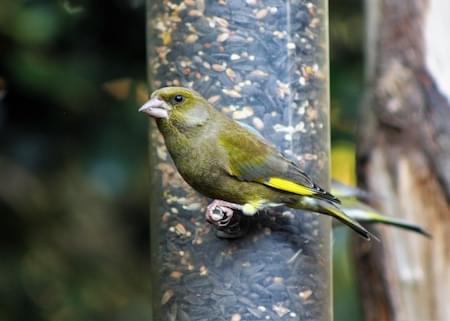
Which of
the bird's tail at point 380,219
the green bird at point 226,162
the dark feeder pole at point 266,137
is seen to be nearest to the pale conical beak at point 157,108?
the green bird at point 226,162

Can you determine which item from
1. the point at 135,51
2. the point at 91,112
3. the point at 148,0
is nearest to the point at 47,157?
the point at 91,112

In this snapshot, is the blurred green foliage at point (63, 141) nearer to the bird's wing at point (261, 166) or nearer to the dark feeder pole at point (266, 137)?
the dark feeder pole at point (266, 137)

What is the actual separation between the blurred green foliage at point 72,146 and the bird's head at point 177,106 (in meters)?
1.96

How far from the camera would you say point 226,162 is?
4715 mm

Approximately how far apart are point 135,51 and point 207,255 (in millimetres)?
1957

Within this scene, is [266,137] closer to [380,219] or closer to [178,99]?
[178,99]

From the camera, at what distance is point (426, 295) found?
6254mm

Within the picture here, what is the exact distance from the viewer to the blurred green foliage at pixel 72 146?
6.60 metres

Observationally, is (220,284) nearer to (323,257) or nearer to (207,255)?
(207,255)

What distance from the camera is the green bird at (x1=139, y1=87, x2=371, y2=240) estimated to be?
4676 mm

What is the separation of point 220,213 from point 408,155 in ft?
6.18

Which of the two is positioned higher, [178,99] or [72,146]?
[72,146]

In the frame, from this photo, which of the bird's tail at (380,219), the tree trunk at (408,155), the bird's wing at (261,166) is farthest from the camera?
the tree trunk at (408,155)

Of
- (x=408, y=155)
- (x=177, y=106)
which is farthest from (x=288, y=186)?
(x=408, y=155)
